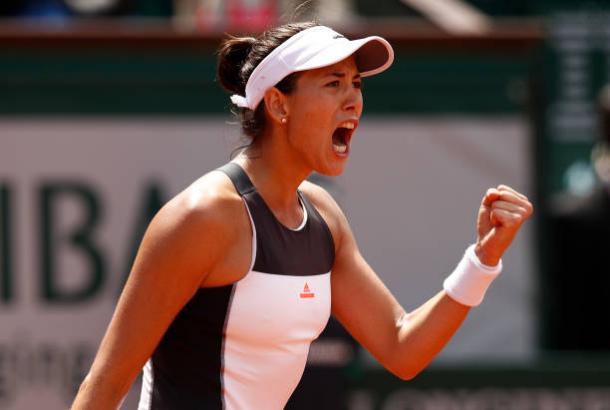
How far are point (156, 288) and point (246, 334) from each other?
26 cm

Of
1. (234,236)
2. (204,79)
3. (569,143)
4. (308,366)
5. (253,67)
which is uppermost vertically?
(253,67)

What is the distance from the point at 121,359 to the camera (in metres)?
3.31

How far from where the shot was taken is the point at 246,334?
3.41 m

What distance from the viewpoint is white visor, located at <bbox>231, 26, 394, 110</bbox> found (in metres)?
→ 3.44

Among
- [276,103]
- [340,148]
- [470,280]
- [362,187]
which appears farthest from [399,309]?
[362,187]

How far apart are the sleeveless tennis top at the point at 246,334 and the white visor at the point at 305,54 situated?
0.22 metres

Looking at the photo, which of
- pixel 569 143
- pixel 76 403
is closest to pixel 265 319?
pixel 76 403

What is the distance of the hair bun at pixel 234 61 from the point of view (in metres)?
3.63

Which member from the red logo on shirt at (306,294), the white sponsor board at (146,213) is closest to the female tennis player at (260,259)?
the red logo on shirt at (306,294)

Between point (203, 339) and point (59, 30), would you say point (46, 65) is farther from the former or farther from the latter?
point (203, 339)

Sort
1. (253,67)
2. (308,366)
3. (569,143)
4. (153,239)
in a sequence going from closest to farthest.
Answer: (153,239) → (253,67) → (308,366) → (569,143)

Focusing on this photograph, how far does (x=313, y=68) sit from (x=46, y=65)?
3.29m

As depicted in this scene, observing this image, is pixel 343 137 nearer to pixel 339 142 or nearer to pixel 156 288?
pixel 339 142

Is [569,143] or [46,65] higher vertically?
[46,65]
